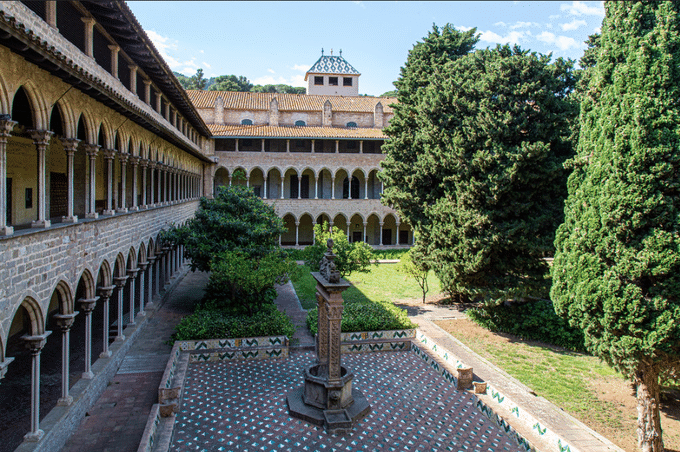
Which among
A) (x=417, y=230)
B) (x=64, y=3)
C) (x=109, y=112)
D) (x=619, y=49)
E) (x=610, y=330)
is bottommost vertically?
(x=610, y=330)

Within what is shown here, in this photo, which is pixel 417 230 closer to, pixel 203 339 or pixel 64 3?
pixel 203 339

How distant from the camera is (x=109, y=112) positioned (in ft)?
34.0

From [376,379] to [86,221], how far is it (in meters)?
7.05

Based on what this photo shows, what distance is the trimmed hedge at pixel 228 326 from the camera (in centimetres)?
1220

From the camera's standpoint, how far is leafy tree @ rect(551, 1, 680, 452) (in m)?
7.91

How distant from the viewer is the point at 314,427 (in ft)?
27.3

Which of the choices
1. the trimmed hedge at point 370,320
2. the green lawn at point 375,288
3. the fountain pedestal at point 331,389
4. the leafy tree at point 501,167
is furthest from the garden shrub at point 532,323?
the fountain pedestal at point 331,389

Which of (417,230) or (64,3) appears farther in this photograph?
(417,230)

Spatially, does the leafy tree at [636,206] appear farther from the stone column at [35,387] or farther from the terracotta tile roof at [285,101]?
the terracotta tile roof at [285,101]

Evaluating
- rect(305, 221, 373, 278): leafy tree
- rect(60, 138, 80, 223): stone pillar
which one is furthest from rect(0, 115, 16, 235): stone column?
rect(305, 221, 373, 278): leafy tree

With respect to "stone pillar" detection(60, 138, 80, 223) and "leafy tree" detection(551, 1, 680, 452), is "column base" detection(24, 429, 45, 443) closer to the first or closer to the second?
"stone pillar" detection(60, 138, 80, 223)

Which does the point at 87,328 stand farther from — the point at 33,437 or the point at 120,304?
the point at 33,437

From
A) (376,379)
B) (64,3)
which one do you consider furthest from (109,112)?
(376,379)

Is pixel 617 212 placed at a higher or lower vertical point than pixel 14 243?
higher
